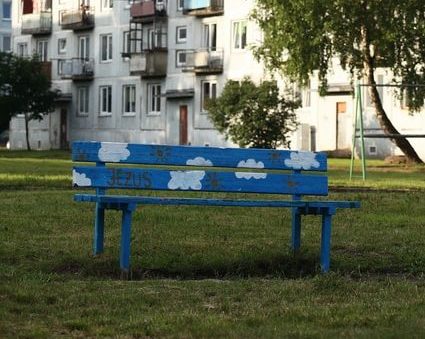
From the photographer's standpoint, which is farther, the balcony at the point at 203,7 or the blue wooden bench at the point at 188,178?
the balcony at the point at 203,7

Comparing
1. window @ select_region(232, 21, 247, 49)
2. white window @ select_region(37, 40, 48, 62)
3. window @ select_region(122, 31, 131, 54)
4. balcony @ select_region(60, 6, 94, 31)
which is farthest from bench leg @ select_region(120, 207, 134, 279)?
white window @ select_region(37, 40, 48, 62)

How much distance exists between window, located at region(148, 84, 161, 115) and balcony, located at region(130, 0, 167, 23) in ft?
12.4

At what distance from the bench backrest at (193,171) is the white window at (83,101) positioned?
6634 centimetres

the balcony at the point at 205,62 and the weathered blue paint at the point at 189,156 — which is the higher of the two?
the balcony at the point at 205,62

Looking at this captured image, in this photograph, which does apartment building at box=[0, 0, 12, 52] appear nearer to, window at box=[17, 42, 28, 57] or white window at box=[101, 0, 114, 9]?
window at box=[17, 42, 28, 57]

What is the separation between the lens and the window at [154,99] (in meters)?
71.8

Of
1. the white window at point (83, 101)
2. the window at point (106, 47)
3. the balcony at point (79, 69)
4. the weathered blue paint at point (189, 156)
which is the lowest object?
the weathered blue paint at point (189, 156)

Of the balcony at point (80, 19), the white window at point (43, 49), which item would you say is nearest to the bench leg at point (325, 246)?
the balcony at point (80, 19)

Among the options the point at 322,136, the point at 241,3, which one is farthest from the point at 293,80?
the point at 241,3

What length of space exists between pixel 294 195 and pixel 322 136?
48597 millimetres

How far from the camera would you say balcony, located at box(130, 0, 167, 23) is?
7050 cm

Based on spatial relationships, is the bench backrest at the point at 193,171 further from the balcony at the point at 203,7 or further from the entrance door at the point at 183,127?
the entrance door at the point at 183,127

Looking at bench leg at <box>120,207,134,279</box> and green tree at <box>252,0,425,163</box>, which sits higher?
green tree at <box>252,0,425,163</box>

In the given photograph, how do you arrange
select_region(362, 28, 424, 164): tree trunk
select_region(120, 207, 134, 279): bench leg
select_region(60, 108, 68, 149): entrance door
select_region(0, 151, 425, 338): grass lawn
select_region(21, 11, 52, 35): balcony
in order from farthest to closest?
select_region(21, 11, 52, 35): balcony → select_region(60, 108, 68, 149): entrance door → select_region(362, 28, 424, 164): tree trunk → select_region(120, 207, 134, 279): bench leg → select_region(0, 151, 425, 338): grass lawn
